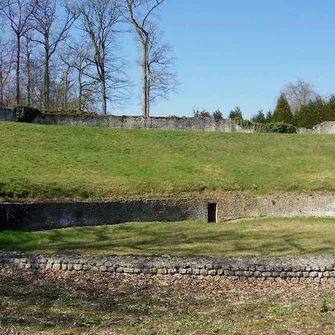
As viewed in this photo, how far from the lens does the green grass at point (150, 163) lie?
21.0 m

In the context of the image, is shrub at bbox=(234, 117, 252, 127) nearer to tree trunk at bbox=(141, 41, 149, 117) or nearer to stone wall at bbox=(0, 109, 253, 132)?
stone wall at bbox=(0, 109, 253, 132)

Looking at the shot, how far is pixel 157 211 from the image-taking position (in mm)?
20031

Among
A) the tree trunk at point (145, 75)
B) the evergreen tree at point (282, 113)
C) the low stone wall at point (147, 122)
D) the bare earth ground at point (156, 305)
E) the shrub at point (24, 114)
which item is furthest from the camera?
the evergreen tree at point (282, 113)

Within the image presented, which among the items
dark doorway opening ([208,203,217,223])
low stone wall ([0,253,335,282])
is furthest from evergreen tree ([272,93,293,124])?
low stone wall ([0,253,335,282])

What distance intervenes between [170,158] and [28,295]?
59.9 ft

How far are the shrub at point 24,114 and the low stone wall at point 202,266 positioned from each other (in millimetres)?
24916

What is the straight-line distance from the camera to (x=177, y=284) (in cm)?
953

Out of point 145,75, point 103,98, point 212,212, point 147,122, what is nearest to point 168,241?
point 212,212

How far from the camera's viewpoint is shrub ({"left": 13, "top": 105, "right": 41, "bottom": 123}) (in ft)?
112

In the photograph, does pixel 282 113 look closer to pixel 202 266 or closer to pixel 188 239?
pixel 188 239

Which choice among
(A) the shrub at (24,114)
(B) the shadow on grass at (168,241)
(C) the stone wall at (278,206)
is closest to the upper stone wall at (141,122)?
(A) the shrub at (24,114)

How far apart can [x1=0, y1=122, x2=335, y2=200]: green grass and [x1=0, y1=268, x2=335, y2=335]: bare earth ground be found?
10567mm

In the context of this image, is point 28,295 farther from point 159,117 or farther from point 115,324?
point 159,117

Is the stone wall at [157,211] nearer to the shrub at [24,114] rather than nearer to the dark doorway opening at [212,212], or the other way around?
the dark doorway opening at [212,212]
